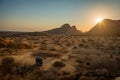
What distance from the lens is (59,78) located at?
1452cm

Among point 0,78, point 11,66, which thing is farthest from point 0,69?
point 0,78

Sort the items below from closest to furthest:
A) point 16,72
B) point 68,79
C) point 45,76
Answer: point 68,79
point 45,76
point 16,72

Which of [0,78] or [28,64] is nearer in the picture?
[0,78]

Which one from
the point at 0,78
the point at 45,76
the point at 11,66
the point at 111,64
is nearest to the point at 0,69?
the point at 11,66

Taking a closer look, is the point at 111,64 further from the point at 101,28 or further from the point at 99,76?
the point at 101,28

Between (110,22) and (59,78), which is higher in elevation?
(110,22)

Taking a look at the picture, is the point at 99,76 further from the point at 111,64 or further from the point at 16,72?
the point at 16,72

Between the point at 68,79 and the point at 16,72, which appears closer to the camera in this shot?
the point at 68,79

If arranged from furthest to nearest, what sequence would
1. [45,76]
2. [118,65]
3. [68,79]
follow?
[118,65]
[45,76]
[68,79]

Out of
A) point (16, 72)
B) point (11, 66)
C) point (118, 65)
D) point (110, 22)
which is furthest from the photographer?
point (110, 22)

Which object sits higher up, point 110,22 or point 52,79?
point 110,22

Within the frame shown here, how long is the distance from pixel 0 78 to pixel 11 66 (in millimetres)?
3434

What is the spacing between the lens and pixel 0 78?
569 inches

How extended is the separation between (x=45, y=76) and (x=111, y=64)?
386 inches
